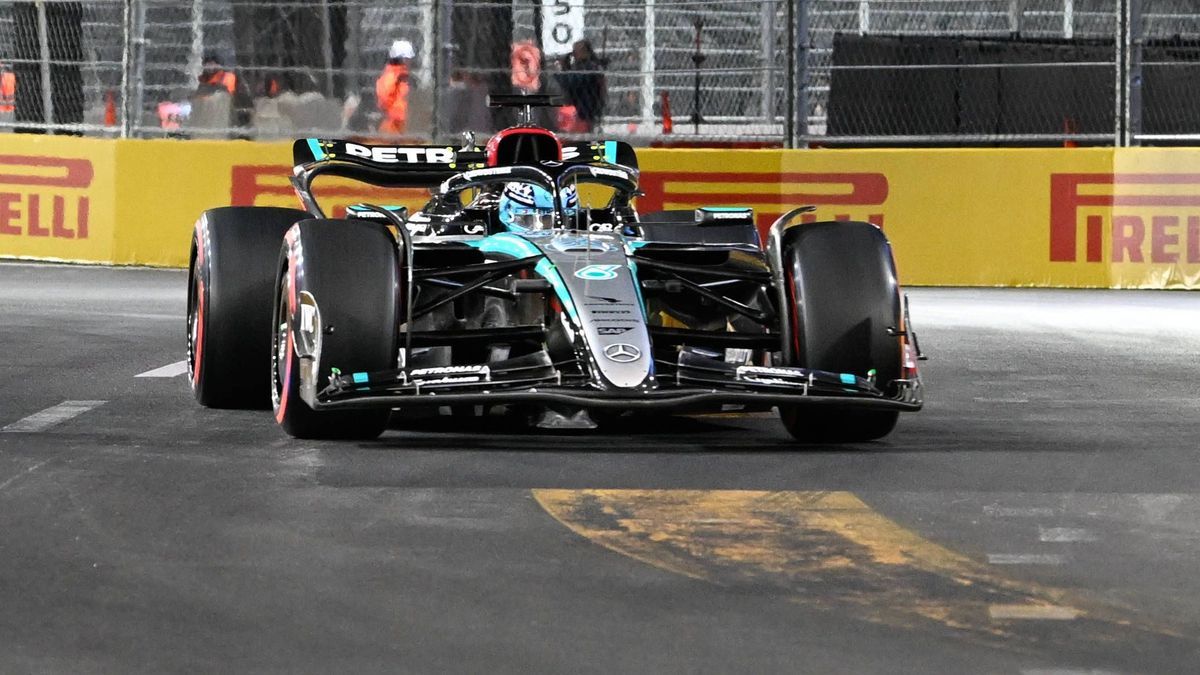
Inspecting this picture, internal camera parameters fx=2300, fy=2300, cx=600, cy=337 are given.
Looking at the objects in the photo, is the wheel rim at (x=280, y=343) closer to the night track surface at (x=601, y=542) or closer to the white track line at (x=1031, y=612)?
the night track surface at (x=601, y=542)

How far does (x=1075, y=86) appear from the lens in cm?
2141

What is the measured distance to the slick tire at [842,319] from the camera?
27.5 ft

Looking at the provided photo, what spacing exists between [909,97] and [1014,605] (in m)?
16.1

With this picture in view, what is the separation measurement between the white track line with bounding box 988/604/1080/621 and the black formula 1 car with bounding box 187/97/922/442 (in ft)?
8.38

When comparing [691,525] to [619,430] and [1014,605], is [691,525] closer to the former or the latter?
[1014,605]

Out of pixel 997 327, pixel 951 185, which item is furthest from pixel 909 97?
pixel 997 327

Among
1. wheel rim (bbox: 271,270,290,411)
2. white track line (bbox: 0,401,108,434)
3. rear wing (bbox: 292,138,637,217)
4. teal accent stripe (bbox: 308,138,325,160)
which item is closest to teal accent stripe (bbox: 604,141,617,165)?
rear wing (bbox: 292,138,637,217)

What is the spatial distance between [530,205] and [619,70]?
10523 mm

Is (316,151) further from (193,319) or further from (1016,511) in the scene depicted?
(1016,511)

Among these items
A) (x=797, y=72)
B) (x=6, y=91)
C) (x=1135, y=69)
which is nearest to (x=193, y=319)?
(x=797, y=72)

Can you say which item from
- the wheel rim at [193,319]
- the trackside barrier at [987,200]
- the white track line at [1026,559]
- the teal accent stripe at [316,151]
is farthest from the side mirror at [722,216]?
the trackside barrier at [987,200]

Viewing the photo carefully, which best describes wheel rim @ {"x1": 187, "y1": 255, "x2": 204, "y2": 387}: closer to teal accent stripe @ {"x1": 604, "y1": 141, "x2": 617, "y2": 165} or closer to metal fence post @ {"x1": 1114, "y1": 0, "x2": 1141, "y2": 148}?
teal accent stripe @ {"x1": 604, "y1": 141, "x2": 617, "y2": 165}

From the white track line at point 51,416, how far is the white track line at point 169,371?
1225mm

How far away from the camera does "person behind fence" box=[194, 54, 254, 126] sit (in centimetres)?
2128
